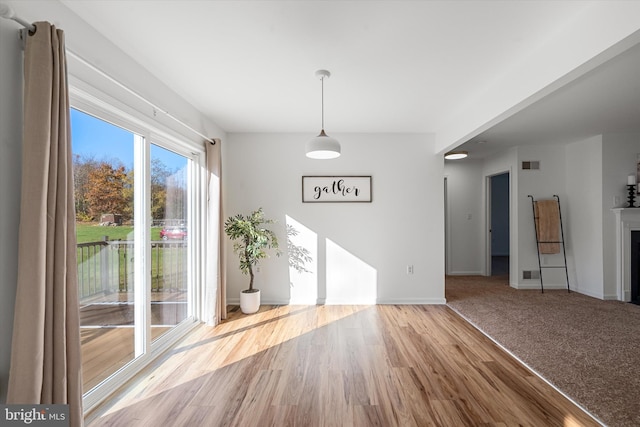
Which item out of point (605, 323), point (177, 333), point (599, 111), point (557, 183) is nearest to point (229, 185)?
point (177, 333)

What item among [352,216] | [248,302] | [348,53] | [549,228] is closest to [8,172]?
[348,53]

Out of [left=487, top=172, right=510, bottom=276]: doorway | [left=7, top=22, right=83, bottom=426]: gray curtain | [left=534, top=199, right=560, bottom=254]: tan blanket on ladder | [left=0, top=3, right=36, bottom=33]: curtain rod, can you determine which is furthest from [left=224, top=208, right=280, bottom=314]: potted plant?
[left=487, top=172, right=510, bottom=276]: doorway

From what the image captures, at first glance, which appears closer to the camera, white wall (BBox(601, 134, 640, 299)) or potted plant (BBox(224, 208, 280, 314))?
potted plant (BBox(224, 208, 280, 314))

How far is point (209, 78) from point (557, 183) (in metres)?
6.10

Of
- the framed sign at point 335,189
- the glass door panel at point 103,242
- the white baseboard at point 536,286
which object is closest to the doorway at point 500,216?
the white baseboard at point 536,286

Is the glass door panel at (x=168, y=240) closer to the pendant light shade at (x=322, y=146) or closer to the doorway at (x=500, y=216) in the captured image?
the pendant light shade at (x=322, y=146)

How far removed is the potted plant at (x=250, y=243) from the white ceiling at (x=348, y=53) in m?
1.40

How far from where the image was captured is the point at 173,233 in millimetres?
3305

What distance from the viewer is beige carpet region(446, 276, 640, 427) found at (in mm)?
2193

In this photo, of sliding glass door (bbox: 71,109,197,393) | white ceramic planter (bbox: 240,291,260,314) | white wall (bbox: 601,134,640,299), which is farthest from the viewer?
white wall (bbox: 601,134,640,299)

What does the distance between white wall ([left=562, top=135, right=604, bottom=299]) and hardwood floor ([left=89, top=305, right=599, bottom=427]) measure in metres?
3.06

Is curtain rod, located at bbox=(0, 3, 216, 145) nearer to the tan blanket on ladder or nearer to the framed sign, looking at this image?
the framed sign

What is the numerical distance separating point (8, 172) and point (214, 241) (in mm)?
2314

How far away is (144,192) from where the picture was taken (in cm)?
266
